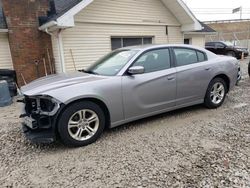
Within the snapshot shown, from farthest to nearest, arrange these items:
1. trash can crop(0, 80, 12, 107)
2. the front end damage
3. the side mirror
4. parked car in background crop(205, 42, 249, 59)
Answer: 1. parked car in background crop(205, 42, 249, 59)
2. trash can crop(0, 80, 12, 107)
3. the side mirror
4. the front end damage

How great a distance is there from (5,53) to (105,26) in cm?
405

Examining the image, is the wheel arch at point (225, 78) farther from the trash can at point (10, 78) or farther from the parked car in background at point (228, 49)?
the parked car in background at point (228, 49)

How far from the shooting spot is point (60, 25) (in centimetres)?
739

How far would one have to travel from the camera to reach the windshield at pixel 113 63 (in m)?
4.08

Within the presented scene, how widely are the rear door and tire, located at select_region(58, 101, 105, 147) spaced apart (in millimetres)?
1810

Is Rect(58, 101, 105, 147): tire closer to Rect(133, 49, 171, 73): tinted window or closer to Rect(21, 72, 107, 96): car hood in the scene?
Rect(21, 72, 107, 96): car hood

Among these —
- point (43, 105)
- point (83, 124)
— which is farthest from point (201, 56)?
point (43, 105)

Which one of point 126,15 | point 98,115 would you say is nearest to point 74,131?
point 98,115

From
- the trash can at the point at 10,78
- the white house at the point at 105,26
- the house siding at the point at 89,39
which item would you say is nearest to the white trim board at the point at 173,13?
the white house at the point at 105,26

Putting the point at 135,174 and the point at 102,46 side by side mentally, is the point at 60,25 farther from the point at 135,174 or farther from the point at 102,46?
the point at 135,174

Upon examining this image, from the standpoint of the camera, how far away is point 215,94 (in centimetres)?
513

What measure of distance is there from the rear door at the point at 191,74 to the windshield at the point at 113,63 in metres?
1.03

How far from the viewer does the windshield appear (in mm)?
4078

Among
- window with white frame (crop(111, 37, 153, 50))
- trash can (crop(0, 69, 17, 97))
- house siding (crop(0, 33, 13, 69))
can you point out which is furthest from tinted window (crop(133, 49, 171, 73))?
house siding (crop(0, 33, 13, 69))
